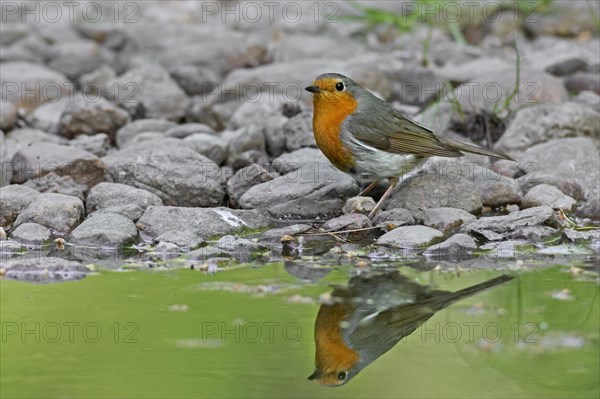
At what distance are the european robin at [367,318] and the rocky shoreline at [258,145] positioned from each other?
674 millimetres

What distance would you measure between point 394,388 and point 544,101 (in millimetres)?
4896

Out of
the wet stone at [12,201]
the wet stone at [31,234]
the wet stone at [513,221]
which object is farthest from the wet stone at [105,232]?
the wet stone at [513,221]

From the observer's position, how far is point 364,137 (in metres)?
6.31

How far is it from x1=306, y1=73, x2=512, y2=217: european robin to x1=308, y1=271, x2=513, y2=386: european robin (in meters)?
1.39

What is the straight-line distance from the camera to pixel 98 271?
16.8 ft

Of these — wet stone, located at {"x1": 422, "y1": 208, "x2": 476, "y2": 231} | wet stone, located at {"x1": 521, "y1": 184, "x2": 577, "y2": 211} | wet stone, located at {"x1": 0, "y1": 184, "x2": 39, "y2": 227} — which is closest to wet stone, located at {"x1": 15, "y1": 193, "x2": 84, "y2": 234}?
wet stone, located at {"x1": 0, "y1": 184, "x2": 39, "y2": 227}

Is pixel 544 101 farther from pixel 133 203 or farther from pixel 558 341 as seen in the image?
pixel 558 341

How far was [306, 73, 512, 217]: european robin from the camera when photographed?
6289 mm

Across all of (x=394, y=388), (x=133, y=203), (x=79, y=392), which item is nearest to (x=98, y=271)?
(x=133, y=203)

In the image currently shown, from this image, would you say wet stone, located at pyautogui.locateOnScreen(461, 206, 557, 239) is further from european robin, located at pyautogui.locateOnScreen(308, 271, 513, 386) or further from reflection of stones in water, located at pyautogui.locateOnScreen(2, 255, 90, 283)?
reflection of stones in water, located at pyautogui.locateOnScreen(2, 255, 90, 283)

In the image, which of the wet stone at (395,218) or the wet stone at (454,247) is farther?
the wet stone at (395,218)

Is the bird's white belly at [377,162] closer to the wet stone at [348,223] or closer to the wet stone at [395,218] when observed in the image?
the wet stone at [395,218]

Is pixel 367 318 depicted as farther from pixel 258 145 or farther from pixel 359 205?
pixel 258 145

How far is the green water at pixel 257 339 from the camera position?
360cm
